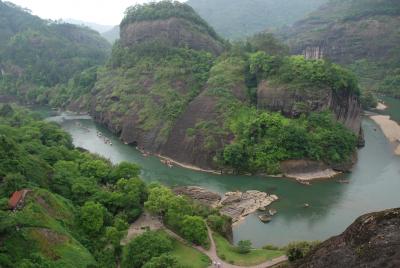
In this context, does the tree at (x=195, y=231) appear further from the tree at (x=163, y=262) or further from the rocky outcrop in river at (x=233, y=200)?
the rocky outcrop in river at (x=233, y=200)

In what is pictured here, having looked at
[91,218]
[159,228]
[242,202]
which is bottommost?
[242,202]

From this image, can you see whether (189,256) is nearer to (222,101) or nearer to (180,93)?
(222,101)

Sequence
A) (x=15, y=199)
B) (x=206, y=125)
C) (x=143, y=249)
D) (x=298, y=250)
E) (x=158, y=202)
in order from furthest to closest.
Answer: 1. (x=206, y=125)
2. (x=158, y=202)
3. (x=15, y=199)
4. (x=143, y=249)
5. (x=298, y=250)

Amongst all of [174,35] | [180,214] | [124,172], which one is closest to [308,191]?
[180,214]

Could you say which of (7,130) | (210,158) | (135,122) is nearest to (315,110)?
(210,158)

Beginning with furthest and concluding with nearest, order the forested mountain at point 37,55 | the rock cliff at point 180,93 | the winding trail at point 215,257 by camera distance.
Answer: the forested mountain at point 37,55 → the rock cliff at point 180,93 → the winding trail at point 215,257

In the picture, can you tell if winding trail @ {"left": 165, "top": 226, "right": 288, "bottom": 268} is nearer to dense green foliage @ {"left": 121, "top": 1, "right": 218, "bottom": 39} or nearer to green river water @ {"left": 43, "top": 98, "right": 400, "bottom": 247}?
green river water @ {"left": 43, "top": 98, "right": 400, "bottom": 247}

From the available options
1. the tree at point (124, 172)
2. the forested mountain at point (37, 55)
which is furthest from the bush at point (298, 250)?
the forested mountain at point (37, 55)
